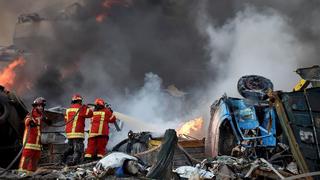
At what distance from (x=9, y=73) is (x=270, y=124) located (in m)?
21.0

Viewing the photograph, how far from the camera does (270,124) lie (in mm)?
6645

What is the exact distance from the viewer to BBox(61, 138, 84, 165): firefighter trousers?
22.6 feet

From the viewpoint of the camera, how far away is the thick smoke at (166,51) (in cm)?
1833

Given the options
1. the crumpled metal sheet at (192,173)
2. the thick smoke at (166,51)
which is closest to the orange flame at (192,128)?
the thick smoke at (166,51)

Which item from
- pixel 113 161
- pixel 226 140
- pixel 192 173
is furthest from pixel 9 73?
pixel 192 173

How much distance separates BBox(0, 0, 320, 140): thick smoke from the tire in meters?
10.7

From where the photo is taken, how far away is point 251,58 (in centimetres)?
1823

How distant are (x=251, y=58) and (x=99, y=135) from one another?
13.1 meters

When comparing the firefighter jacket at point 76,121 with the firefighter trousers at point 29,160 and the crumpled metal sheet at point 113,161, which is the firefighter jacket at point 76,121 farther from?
the crumpled metal sheet at point 113,161

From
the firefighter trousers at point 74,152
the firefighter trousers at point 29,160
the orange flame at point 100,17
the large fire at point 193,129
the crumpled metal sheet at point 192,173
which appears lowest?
the crumpled metal sheet at point 192,173

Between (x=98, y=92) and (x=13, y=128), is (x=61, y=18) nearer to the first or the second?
(x=98, y=92)

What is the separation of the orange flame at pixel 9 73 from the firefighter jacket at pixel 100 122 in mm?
17944

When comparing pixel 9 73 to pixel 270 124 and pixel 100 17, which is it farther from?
pixel 270 124

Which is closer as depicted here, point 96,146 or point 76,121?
point 76,121
